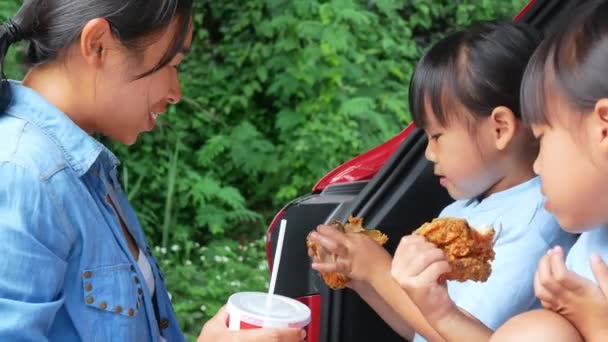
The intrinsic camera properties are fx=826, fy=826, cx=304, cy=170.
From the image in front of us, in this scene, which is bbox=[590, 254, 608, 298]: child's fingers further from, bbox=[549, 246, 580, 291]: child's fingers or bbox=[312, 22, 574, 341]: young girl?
bbox=[312, 22, 574, 341]: young girl

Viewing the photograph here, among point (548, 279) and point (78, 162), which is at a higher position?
point (78, 162)

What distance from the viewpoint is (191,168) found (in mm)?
5891

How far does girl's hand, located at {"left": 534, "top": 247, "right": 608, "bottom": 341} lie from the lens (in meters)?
1.13

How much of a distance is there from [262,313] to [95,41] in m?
0.58

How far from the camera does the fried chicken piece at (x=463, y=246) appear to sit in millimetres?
1467

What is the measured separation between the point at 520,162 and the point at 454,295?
12.6 inches

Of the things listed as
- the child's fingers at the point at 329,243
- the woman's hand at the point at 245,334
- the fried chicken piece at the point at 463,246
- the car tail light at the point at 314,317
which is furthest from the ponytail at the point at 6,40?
the car tail light at the point at 314,317

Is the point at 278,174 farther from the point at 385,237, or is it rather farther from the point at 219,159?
the point at 385,237

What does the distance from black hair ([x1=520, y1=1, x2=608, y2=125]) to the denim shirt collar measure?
776 millimetres

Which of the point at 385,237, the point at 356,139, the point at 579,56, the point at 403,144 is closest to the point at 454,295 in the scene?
the point at 385,237

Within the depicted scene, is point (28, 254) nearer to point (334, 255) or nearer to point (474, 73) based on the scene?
point (334, 255)

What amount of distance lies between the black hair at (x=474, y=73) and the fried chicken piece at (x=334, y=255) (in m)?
0.26

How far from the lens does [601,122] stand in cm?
116

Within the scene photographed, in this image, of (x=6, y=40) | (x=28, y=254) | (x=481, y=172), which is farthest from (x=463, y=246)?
(x=6, y=40)
